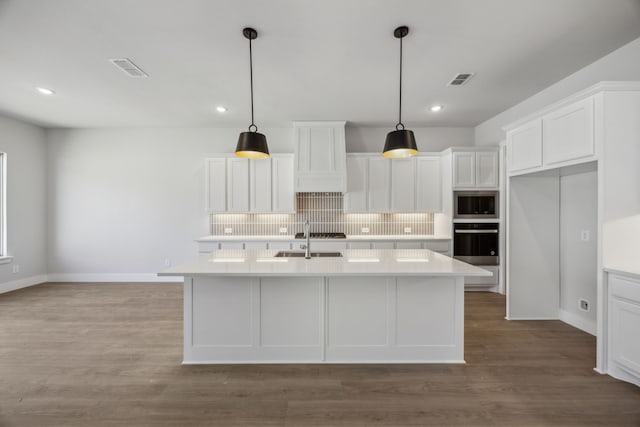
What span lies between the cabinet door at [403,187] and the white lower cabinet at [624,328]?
3.02 m

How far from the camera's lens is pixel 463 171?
489cm

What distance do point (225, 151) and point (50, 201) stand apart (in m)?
3.30

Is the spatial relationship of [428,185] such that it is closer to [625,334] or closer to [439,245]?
[439,245]

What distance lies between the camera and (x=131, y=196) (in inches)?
222

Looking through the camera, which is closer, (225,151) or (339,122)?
(339,122)

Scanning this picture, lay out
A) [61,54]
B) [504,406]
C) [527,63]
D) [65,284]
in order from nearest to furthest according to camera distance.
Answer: [504,406]
[61,54]
[527,63]
[65,284]

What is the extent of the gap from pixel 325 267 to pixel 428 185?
135 inches

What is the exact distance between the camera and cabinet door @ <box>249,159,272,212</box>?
523 cm

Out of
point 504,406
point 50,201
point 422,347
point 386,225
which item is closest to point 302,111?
point 386,225

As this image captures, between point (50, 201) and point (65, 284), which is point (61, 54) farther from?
point (65, 284)

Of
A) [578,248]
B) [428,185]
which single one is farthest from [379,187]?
[578,248]

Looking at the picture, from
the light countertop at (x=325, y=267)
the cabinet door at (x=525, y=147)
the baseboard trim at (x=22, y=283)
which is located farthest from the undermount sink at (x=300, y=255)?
the baseboard trim at (x=22, y=283)

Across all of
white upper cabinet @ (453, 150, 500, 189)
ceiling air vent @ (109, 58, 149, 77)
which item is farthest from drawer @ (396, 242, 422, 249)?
ceiling air vent @ (109, 58, 149, 77)

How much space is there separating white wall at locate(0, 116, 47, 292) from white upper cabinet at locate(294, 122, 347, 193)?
15.1 ft
